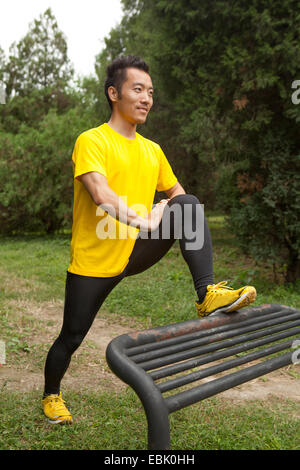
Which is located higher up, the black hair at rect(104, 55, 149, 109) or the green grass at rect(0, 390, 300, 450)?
the black hair at rect(104, 55, 149, 109)

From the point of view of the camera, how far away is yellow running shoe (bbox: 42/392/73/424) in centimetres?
266

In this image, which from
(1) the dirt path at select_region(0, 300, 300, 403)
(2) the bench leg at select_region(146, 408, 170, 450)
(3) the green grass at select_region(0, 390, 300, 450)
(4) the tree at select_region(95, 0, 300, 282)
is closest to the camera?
(2) the bench leg at select_region(146, 408, 170, 450)

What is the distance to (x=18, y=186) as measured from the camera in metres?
12.2

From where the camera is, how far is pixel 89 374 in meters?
3.60

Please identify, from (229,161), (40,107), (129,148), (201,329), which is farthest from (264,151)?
(40,107)

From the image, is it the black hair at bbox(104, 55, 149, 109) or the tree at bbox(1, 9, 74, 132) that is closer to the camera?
the black hair at bbox(104, 55, 149, 109)

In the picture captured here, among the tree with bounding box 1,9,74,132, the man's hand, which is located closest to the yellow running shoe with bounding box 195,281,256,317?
the man's hand

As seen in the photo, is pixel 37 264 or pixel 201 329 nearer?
pixel 201 329

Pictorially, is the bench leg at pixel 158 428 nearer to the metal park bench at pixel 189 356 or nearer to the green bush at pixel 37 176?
the metal park bench at pixel 189 356

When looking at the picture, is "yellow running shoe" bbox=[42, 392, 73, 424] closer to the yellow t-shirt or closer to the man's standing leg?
the man's standing leg

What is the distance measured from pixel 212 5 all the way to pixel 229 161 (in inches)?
107

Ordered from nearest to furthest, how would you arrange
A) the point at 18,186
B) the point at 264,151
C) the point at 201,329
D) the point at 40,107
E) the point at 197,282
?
the point at 201,329 → the point at 197,282 → the point at 264,151 → the point at 18,186 → the point at 40,107

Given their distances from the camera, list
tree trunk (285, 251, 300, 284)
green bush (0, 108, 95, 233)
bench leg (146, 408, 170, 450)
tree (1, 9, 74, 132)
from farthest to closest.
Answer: tree (1, 9, 74, 132) < green bush (0, 108, 95, 233) < tree trunk (285, 251, 300, 284) < bench leg (146, 408, 170, 450)

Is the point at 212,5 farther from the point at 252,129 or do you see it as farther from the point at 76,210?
the point at 76,210
